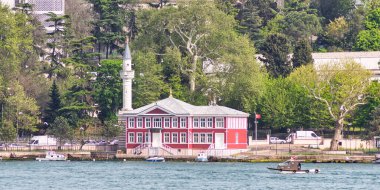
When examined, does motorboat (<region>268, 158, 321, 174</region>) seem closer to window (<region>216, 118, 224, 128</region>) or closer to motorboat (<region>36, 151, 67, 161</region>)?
window (<region>216, 118, 224, 128</region>)

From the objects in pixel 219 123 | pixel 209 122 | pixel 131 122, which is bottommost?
pixel 219 123

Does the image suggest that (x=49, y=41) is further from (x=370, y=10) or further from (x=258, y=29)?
(x=370, y=10)

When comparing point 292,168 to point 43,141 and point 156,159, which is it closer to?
point 156,159

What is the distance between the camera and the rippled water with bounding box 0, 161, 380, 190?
126 meters

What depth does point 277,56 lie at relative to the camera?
17462 centimetres

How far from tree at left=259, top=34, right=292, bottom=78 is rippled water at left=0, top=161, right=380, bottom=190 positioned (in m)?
27.5

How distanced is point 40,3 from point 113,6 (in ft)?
41.2

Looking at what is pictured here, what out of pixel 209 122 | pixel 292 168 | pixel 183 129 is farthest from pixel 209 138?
pixel 292 168

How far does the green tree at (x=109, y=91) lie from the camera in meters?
169

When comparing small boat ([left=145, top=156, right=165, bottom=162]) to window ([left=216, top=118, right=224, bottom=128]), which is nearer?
small boat ([left=145, top=156, right=165, bottom=162])

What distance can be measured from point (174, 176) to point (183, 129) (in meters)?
22.2

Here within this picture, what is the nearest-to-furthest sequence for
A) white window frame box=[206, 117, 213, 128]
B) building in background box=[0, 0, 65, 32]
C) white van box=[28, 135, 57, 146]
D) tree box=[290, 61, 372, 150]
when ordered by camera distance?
1. white window frame box=[206, 117, 213, 128]
2. tree box=[290, 61, 372, 150]
3. white van box=[28, 135, 57, 146]
4. building in background box=[0, 0, 65, 32]

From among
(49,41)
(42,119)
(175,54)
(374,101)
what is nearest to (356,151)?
(374,101)

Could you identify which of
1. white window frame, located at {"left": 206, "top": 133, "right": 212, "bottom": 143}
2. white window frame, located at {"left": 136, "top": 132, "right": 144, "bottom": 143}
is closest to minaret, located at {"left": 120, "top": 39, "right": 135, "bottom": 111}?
white window frame, located at {"left": 136, "top": 132, "right": 144, "bottom": 143}
